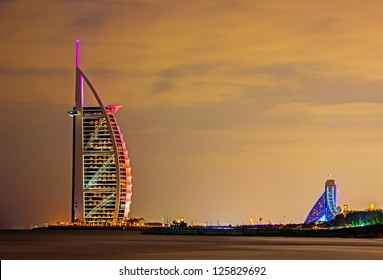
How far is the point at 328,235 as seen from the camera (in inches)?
7672
